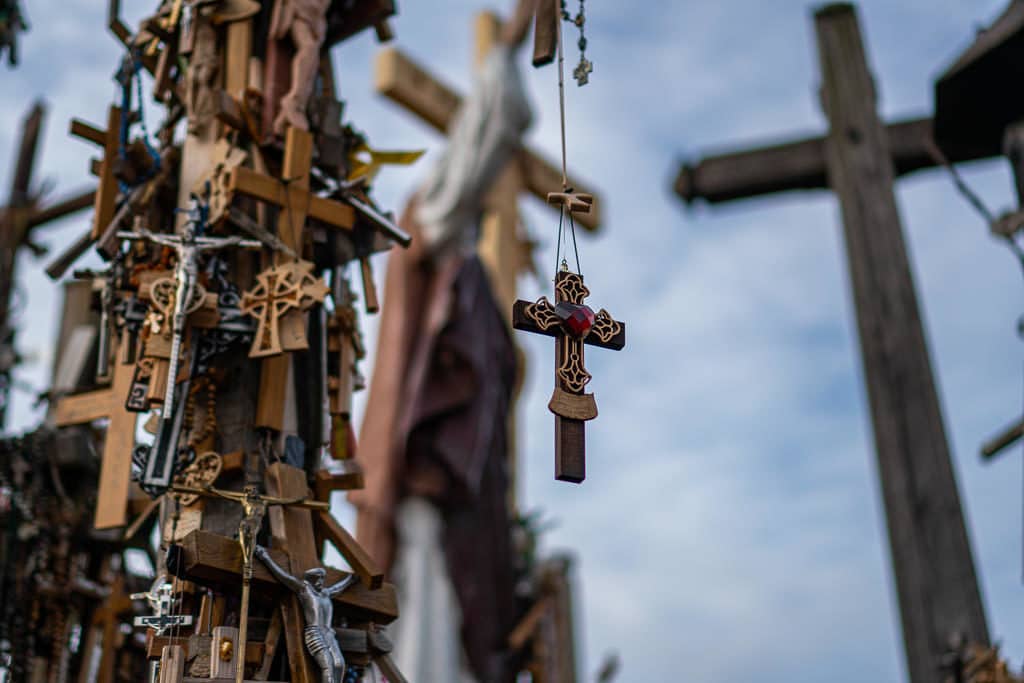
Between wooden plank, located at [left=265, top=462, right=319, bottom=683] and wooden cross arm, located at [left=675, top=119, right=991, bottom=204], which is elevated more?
wooden cross arm, located at [left=675, top=119, right=991, bottom=204]

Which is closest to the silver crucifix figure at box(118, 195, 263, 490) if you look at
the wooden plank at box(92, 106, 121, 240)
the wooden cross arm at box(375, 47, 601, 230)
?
the wooden plank at box(92, 106, 121, 240)

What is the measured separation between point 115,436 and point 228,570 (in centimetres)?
114

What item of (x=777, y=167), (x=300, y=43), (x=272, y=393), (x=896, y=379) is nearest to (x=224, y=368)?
(x=272, y=393)

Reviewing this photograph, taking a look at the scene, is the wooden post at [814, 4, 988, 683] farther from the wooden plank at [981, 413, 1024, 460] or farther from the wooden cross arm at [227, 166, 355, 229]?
the wooden cross arm at [227, 166, 355, 229]

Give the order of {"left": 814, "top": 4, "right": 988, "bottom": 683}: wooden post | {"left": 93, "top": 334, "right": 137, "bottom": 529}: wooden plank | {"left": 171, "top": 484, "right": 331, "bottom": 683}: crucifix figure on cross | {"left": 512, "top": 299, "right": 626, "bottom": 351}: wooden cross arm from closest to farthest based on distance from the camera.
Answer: {"left": 512, "top": 299, "right": 626, "bottom": 351}: wooden cross arm < {"left": 171, "top": 484, "right": 331, "bottom": 683}: crucifix figure on cross < {"left": 93, "top": 334, "right": 137, "bottom": 529}: wooden plank < {"left": 814, "top": 4, "right": 988, "bottom": 683}: wooden post

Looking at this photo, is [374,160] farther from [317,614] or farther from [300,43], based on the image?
[317,614]

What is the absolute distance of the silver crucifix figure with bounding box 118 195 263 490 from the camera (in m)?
4.09

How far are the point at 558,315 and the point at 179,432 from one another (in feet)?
4.16

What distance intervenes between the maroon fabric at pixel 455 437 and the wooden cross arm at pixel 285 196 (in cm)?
315

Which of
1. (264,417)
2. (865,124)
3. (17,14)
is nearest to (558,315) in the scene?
(264,417)

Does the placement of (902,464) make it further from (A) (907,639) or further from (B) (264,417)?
(B) (264,417)

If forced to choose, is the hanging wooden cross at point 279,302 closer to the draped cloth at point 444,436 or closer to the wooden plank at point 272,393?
the wooden plank at point 272,393

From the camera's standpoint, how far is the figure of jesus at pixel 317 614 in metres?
3.82

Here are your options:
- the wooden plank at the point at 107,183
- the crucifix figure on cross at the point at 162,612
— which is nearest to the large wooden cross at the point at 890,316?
the crucifix figure on cross at the point at 162,612
